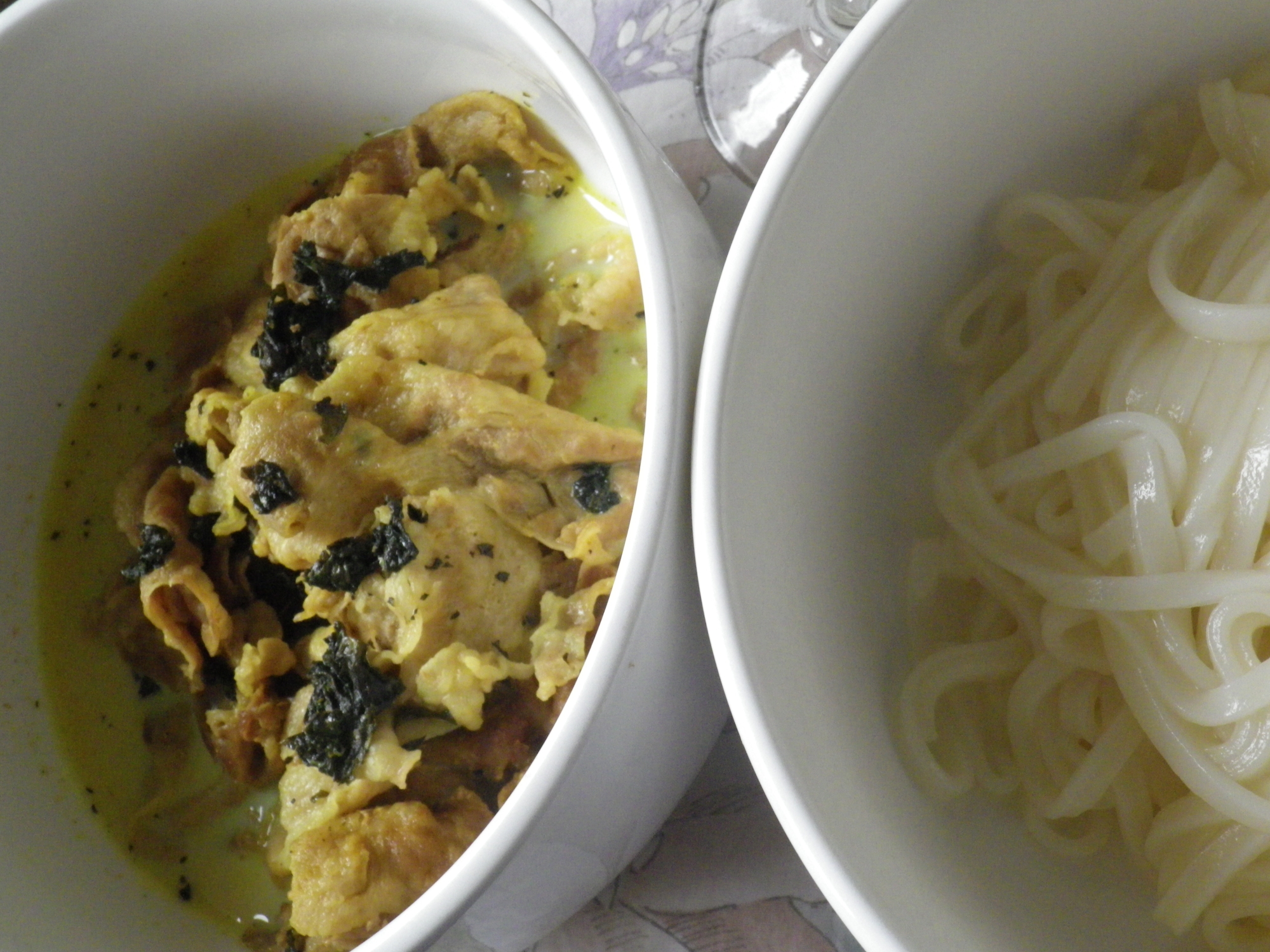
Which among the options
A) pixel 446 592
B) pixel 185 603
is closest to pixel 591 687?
pixel 446 592

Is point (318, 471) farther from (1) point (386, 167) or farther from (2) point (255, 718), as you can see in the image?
(1) point (386, 167)

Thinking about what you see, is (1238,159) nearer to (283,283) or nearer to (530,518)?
(530,518)

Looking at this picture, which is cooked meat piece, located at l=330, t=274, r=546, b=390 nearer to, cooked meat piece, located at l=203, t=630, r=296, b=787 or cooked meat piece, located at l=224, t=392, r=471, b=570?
cooked meat piece, located at l=224, t=392, r=471, b=570

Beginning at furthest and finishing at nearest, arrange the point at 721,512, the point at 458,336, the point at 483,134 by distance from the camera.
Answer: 1. the point at 483,134
2. the point at 458,336
3. the point at 721,512

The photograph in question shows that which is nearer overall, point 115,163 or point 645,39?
point 115,163

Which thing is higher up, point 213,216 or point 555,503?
point 213,216

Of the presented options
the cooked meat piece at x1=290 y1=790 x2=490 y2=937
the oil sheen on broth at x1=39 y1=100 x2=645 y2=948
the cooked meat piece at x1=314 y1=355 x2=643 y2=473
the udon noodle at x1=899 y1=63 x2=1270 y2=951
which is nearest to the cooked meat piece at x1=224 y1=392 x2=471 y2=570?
the cooked meat piece at x1=314 y1=355 x2=643 y2=473

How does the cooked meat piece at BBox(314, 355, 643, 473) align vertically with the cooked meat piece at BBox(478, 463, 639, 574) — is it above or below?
above

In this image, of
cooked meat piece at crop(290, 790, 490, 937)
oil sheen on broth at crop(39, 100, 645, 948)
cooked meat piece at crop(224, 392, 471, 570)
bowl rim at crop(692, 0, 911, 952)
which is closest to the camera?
bowl rim at crop(692, 0, 911, 952)

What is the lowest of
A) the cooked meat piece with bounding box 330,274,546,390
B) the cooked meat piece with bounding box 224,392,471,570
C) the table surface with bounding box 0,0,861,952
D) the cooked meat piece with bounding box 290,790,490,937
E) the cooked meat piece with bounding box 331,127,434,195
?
the table surface with bounding box 0,0,861,952
